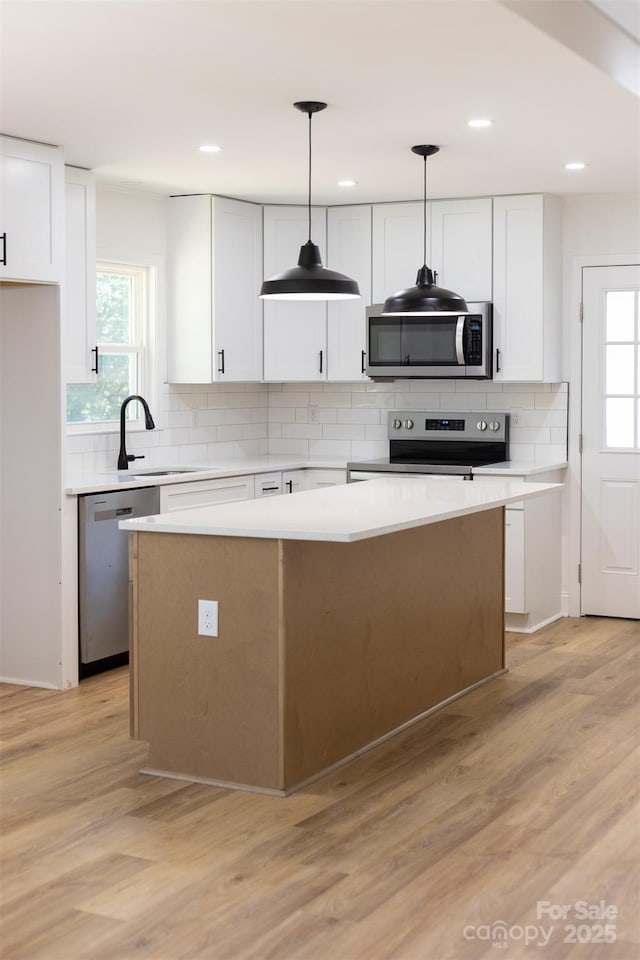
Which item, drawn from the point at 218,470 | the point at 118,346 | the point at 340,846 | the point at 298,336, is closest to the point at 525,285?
the point at 298,336

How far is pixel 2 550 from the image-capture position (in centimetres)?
530

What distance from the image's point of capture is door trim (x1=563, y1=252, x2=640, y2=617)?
21.7 ft

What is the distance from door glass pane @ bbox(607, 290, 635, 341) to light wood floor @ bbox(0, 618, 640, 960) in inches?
101

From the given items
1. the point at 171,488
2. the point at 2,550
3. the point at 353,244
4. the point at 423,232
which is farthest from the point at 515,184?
the point at 2,550

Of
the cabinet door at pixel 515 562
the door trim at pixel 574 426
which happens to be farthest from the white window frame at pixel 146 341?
the door trim at pixel 574 426

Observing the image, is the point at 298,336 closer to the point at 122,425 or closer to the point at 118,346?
the point at 118,346

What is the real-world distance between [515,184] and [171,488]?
2.41 meters

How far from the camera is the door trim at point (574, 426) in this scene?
21.7ft

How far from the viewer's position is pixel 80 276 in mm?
5488

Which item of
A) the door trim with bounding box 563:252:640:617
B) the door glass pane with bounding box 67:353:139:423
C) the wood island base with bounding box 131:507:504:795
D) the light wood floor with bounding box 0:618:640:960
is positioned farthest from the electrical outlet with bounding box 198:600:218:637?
the door trim with bounding box 563:252:640:617

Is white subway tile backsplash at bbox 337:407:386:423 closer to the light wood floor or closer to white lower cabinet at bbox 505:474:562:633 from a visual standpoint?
white lower cabinet at bbox 505:474:562:633

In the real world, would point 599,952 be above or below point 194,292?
below

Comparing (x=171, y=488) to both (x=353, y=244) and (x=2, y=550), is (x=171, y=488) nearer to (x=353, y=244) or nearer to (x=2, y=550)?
(x=2, y=550)

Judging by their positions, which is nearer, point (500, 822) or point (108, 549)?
point (500, 822)
